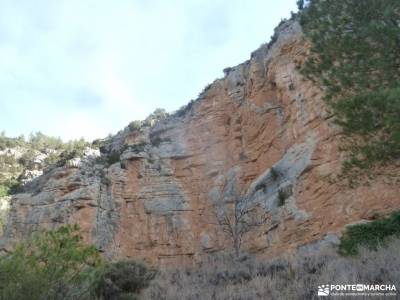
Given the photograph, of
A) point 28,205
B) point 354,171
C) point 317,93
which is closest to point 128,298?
point 354,171

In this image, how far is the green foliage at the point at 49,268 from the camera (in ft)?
21.5

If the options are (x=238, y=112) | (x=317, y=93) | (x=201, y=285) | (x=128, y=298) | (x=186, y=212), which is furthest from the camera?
(x=238, y=112)

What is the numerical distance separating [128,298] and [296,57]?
17.8 metres

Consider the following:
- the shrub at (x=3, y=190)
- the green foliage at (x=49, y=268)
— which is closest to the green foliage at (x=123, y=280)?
the green foliage at (x=49, y=268)

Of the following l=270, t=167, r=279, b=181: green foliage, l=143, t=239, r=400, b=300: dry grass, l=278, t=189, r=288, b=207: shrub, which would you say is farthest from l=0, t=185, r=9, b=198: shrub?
l=143, t=239, r=400, b=300: dry grass

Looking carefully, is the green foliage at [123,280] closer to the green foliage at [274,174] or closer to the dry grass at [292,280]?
the dry grass at [292,280]

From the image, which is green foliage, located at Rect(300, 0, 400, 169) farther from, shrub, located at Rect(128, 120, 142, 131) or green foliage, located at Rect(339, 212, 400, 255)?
shrub, located at Rect(128, 120, 142, 131)

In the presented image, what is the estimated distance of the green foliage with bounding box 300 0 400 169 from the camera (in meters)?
8.92

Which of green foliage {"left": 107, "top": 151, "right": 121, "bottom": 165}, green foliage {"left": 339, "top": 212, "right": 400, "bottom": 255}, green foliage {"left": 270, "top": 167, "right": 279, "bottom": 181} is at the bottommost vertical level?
green foliage {"left": 339, "top": 212, "right": 400, "bottom": 255}

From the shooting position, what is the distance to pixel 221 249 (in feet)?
78.2

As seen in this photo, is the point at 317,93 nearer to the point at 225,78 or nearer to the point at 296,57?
the point at 296,57

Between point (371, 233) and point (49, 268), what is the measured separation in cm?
858

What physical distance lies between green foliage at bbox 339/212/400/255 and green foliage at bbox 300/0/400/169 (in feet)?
8.96

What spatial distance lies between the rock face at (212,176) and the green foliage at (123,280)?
10.3 metres
